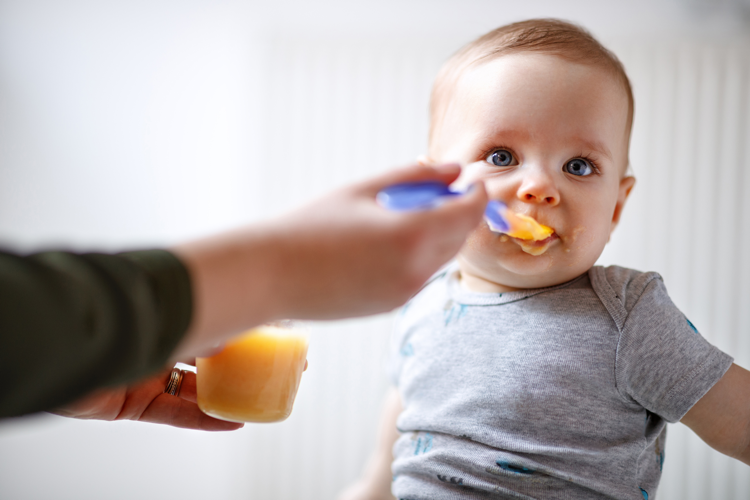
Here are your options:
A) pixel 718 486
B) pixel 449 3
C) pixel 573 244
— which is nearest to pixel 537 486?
pixel 573 244

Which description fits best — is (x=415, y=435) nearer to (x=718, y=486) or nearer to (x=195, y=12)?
(x=718, y=486)

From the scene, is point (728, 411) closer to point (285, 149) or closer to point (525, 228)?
point (525, 228)

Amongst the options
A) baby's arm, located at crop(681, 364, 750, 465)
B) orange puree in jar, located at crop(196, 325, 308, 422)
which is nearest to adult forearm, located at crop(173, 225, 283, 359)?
orange puree in jar, located at crop(196, 325, 308, 422)

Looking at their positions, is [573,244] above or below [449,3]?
below

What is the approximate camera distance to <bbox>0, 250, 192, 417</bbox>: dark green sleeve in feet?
1.18

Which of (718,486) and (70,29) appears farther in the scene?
(70,29)

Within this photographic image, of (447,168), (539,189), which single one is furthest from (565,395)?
(447,168)

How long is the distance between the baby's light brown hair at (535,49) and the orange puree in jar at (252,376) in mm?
495

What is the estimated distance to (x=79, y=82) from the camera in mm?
1961

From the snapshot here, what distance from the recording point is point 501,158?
86 centimetres

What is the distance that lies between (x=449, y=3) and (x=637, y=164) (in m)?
0.86

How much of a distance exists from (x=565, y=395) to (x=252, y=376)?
0.44 meters

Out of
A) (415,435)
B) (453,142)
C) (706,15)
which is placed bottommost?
(415,435)

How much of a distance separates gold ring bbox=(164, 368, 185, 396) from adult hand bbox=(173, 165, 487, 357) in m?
0.47
